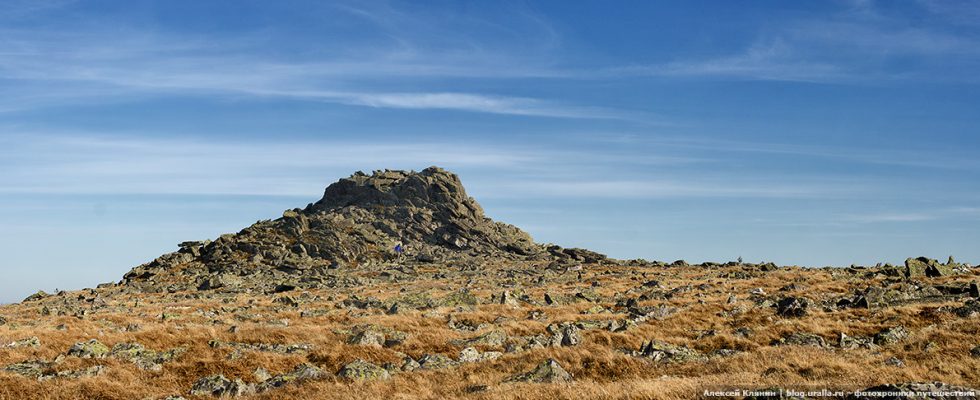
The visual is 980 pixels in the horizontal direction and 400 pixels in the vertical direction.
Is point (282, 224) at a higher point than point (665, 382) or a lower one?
higher

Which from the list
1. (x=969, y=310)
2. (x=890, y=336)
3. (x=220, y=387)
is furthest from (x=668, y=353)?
(x=969, y=310)

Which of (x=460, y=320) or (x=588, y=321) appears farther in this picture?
(x=460, y=320)

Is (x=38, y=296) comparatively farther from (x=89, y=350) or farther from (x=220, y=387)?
(x=220, y=387)

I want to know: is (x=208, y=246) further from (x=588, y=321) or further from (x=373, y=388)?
(x=373, y=388)

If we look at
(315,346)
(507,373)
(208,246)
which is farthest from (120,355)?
(208,246)

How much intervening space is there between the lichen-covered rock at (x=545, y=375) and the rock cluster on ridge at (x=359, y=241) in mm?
55082

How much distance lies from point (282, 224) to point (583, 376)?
354 ft

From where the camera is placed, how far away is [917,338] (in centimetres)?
1975

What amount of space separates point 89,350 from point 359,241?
A: 87.6 m

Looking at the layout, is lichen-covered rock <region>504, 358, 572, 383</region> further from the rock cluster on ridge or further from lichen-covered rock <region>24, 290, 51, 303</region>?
lichen-covered rock <region>24, 290, 51, 303</region>

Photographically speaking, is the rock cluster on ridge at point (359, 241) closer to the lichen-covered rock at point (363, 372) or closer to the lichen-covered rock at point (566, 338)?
the lichen-covered rock at point (566, 338)

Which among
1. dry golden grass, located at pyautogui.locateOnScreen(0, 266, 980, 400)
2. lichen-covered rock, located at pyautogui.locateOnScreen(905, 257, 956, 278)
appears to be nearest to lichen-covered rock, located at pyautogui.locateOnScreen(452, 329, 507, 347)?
dry golden grass, located at pyautogui.locateOnScreen(0, 266, 980, 400)

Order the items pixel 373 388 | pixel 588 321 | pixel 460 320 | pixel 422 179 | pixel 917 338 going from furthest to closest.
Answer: pixel 422 179 < pixel 460 320 < pixel 588 321 < pixel 917 338 < pixel 373 388

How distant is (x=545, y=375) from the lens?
53.1ft
